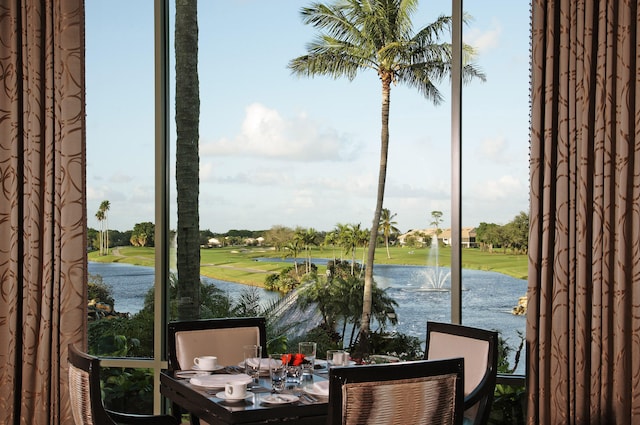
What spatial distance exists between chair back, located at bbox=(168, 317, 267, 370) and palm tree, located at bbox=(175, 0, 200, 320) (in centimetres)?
81

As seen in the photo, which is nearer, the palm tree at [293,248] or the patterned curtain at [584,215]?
the patterned curtain at [584,215]

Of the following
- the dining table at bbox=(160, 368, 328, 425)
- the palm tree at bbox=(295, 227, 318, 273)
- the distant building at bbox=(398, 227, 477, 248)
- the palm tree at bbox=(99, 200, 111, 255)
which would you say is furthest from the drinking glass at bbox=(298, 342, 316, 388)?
the palm tree at bbox=(99, 200, 111, 255)

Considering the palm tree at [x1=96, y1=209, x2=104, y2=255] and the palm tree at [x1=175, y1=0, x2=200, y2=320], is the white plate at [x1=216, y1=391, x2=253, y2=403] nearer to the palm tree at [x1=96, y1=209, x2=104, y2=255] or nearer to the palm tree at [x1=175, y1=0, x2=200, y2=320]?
the palm tree at [x1=175, y1=0, x2=200, y2=320]

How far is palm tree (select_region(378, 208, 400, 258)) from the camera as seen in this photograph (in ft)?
13.9

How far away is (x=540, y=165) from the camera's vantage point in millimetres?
3623

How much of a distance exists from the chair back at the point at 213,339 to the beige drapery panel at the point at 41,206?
31.3 inches

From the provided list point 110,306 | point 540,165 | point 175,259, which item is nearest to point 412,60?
point 540,165

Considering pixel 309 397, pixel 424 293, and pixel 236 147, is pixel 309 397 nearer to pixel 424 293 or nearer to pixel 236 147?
pixel 424 293

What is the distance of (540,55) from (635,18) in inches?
16.9

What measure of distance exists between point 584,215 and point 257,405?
5.79 feet

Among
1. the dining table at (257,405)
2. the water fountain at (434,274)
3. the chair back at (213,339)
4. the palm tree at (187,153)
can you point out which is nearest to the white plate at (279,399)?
the dining table at (257,405)

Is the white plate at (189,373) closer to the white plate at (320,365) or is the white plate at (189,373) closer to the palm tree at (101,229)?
the white plate at (320,365)

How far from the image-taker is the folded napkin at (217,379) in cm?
287

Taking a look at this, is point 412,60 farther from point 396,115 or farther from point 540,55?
point 540,55
